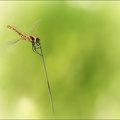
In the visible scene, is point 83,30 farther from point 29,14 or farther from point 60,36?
point 29,14

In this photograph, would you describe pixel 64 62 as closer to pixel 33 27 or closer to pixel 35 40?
pixel 33 27

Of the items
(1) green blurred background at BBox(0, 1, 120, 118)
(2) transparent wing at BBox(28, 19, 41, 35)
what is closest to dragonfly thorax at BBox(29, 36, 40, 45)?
(2) transparent wing at BBox(28, 19, 41, 35)

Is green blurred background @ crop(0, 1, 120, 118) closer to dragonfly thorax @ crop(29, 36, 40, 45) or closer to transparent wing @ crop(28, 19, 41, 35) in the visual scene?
transparent wing @ crop(28, 19, 41, 35)

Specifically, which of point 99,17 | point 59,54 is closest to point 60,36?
point 59,54

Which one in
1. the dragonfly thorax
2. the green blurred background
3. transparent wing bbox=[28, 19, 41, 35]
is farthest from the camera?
the green blurred background

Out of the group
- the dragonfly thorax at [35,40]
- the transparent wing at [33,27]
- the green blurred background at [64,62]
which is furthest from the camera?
the green blurred background at [64,62]

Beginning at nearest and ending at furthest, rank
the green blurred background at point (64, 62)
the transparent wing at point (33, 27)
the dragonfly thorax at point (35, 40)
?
the dragonfly thorax at point (35, 40) → the transparent wing at point (33, 27) → the green blurred background at point (64, 62)

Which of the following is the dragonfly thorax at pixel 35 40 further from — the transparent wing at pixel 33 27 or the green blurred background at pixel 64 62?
the green blurred background at pixel 64 62

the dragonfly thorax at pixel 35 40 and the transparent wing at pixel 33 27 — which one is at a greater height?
the transparent wing at pixel 33 27

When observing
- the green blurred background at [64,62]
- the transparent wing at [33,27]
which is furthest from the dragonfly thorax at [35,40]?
the green blurred background at [64,62]
